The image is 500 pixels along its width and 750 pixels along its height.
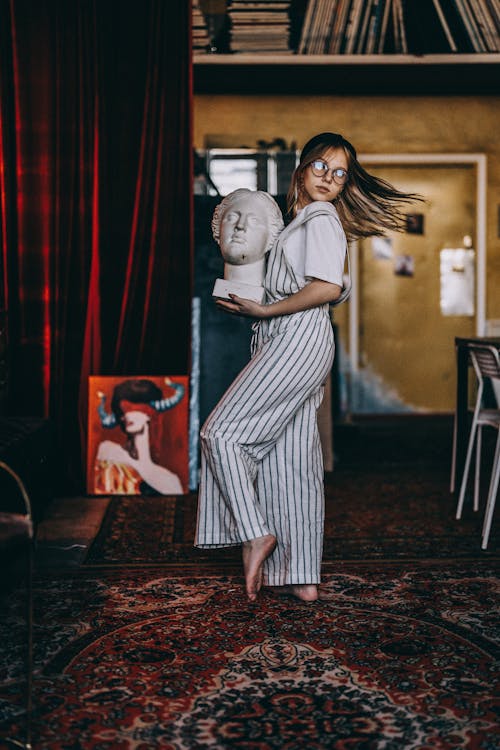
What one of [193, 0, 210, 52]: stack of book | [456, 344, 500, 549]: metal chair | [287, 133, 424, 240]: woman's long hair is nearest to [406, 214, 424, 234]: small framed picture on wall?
[193, 0, 210, 52]: stack of book

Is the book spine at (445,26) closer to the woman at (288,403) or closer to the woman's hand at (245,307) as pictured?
the woman at (288,403)

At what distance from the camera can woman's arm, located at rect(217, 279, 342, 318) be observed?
8.23ft

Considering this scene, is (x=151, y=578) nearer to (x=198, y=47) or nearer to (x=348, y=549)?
(x=348, y=549)

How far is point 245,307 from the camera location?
8.32 feet

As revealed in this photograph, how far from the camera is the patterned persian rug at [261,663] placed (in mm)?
1775

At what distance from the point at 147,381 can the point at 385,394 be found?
10.3 ft

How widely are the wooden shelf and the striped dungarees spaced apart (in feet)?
10.5

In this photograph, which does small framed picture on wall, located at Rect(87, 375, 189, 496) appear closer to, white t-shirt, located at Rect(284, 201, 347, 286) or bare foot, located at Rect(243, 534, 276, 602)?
bare foot, located at Rect(243, 534, 276, 602)

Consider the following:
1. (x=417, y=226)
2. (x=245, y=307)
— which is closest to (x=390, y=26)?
(x=417, y=226)

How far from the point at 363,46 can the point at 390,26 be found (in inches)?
9.0

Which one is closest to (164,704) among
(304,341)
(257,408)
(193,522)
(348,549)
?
(257,408)

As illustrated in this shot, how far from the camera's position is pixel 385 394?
6957mm

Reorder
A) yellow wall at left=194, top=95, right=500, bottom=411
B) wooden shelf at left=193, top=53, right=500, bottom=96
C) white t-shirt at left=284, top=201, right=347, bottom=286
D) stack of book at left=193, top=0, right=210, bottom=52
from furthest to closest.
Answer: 1. yellow wall at left=194, top=95, right=500, bottom=411
2. wooden shelf at left=193, top=53, right=500, bottom=96
3. stack of book at left=193, top=0, right=210, bottom=52
4. white t-shirt at left=284, top=201, right=347, bottom=286

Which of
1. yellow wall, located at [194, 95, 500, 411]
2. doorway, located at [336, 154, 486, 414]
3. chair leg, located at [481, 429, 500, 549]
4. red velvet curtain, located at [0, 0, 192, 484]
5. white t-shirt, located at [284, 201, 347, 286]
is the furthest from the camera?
doorway, located at [336, 154, 486, 414]
